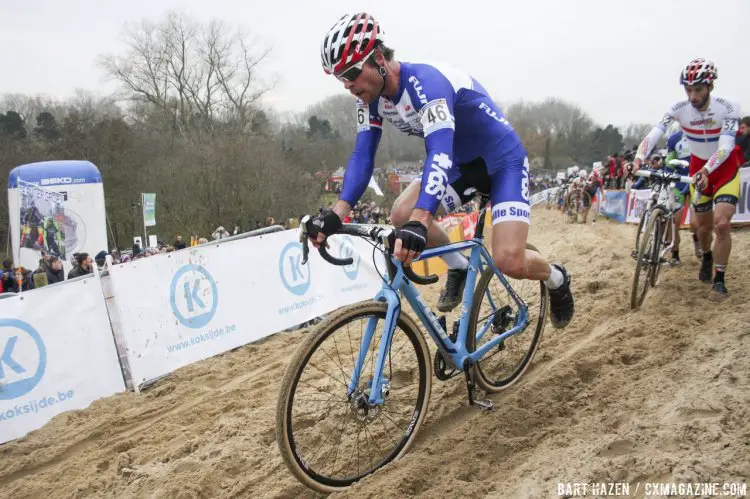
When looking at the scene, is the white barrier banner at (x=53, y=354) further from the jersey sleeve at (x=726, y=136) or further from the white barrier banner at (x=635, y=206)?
the white barrier banner at (x=635, y=206)

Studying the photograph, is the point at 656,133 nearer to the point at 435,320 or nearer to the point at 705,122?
the point at 705,122

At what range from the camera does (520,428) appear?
331cm

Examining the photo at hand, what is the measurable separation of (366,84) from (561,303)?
2.38 m

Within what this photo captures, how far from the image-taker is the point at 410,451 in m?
3.18

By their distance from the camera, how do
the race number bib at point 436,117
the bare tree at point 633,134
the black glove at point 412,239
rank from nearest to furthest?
the black glove at point 412,239 < the race number bib at point 436,117 < the bare tree at point 633,134

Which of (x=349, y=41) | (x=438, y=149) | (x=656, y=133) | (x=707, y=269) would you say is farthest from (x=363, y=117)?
(x=707, y=269)

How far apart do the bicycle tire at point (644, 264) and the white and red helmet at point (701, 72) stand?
4.66ft

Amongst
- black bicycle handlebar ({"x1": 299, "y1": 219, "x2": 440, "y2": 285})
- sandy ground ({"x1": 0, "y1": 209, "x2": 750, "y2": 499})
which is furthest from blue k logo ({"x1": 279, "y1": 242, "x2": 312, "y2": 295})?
black bicycle handlebar ({"x1": 299, "y1": 219, "x2": 440, "y2": 285})

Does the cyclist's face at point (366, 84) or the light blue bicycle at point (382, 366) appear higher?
the cyclist's face at point (366, 84)

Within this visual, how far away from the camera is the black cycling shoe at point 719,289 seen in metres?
5.31

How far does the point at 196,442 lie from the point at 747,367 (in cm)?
399

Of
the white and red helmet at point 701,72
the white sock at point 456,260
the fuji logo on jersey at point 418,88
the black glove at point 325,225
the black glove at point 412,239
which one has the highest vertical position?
the white and red helmet at point 701,72

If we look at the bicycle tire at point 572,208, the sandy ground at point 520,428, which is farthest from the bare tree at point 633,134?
the sandy ground at point 520,428

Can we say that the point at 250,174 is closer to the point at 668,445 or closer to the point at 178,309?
the point at 178,309
